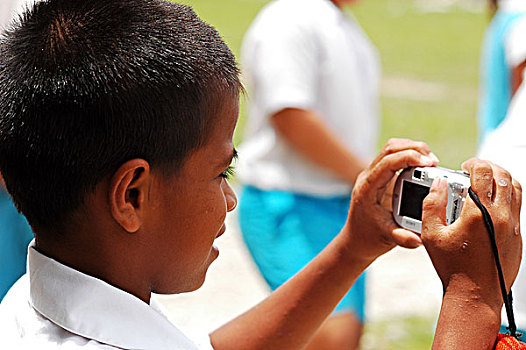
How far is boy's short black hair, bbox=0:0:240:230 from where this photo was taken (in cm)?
140

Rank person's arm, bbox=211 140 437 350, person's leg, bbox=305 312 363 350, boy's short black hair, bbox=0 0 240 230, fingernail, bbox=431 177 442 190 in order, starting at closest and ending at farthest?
boy's short black hair, bbox=0 0 240 230 → fingernail, bbox=431 177 442 190 → person's arm, bbox=211 140 437 350 → person's leg, bbox=305 312 363 350

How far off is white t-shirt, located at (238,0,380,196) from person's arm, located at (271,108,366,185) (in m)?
0.03

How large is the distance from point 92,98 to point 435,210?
2.09ft

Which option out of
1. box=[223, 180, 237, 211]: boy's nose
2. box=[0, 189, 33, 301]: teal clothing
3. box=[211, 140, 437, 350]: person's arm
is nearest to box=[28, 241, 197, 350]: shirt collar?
box=[223, 180, 237, 211]: boy's nose

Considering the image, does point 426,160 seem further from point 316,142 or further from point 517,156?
point 316,142

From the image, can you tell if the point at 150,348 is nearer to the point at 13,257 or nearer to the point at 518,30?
the point at 13,257

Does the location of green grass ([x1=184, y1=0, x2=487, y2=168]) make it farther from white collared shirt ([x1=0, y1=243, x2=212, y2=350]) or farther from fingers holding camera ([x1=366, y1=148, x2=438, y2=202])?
white collared shirt ([x1=0, y1=243, x2=212, y2=350])

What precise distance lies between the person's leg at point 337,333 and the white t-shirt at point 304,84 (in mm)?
495

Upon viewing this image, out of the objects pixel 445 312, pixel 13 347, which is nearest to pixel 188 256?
pixel 13 347

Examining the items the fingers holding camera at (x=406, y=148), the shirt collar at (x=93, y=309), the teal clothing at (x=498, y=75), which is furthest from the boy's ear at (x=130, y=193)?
the teal clothing at (x=498, y=75)

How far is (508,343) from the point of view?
4.87 ft

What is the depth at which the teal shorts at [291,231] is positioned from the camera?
3383 mm

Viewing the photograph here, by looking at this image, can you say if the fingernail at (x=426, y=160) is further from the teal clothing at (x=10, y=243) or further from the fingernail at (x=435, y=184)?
the teal clothing at (x=10, y=243)

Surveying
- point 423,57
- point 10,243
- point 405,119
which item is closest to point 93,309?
point 10,243
